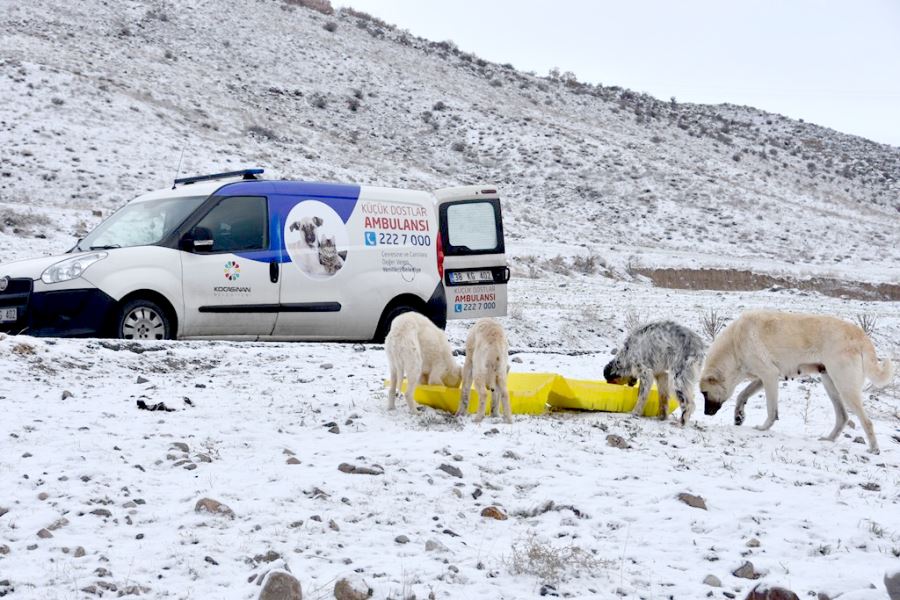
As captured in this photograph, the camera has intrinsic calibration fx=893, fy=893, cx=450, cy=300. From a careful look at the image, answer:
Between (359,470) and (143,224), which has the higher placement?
(143,224)

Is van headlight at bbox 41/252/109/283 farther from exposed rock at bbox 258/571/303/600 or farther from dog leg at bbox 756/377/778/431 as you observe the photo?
dog leg at bbox 756/377/778/431

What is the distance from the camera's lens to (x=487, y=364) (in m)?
7.92

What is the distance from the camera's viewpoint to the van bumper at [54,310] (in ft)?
32.0

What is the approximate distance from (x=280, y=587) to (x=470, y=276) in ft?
30.1

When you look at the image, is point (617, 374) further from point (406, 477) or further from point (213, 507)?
point (213, 507)

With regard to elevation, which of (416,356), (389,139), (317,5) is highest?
(317,5)

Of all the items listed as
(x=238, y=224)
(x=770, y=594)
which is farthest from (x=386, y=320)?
(x=770, y=594)

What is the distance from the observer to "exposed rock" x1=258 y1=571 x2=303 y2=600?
169 inches

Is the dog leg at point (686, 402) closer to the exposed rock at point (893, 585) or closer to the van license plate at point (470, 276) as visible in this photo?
the exposed rock at point (893, 585)

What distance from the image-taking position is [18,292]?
984 centimetres

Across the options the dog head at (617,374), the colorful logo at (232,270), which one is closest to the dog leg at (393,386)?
the dog head at (617,374)

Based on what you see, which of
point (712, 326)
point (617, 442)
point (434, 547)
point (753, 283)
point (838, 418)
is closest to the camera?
point (434, 547)

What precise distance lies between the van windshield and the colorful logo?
0.75 meters

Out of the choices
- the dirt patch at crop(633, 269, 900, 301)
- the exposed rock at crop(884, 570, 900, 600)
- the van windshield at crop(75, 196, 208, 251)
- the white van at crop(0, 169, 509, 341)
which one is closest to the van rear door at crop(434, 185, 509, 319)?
the white van at crop(0, 169, 509, 341)
